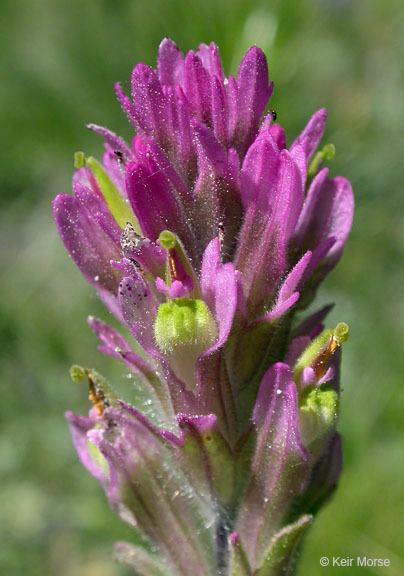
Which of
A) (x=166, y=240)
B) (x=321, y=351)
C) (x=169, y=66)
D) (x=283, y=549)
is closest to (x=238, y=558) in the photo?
(x=283, y=549)

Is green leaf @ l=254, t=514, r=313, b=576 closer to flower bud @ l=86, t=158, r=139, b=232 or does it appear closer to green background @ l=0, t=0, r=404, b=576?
flower bud @ l=86, t=158, r=139, b=232

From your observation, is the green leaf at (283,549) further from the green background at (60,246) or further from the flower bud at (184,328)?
the green background at (60,246)

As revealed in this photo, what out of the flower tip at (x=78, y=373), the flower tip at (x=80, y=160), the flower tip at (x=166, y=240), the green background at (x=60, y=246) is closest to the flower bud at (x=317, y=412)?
the flower tip at (x=166, y=240)

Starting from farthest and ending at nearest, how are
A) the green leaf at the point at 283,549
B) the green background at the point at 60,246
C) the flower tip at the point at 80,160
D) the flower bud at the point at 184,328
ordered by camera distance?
the green background at the point at 60,246
the flower tip at the point at 80,160
the green leaf at the point at 283,549
the flower bud at the point at 184,328

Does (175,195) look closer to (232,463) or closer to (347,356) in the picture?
(232,463)

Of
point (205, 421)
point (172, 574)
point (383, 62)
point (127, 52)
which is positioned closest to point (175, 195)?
point (205, 421)

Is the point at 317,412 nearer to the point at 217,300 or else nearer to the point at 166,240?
the point at 217,300
